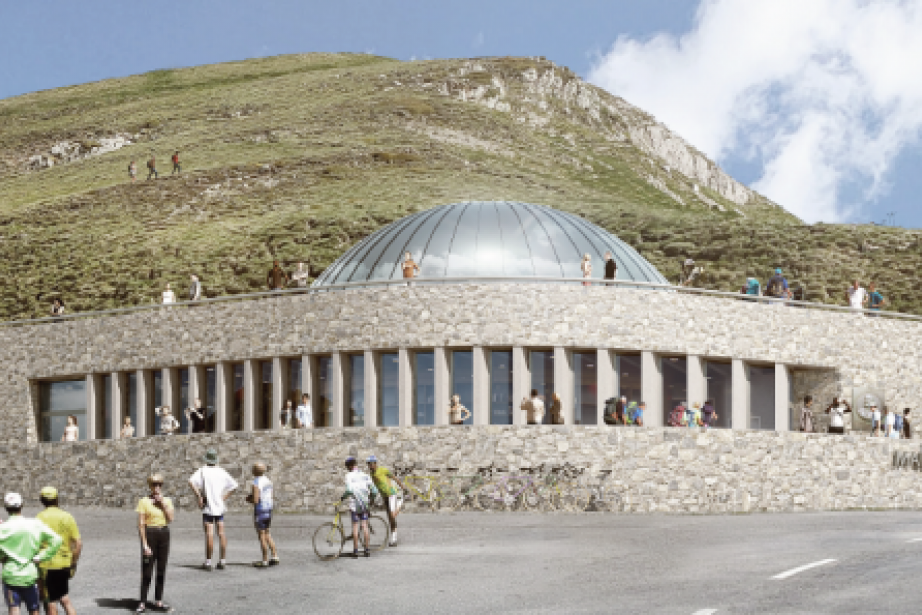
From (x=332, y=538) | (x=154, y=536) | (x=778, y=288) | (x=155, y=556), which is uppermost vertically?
(x=778, y=288)

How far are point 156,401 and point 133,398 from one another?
97cm

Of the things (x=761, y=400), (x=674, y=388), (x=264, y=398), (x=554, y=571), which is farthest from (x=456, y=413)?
(x=554, y=571)

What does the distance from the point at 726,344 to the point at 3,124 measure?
106445 millimetres

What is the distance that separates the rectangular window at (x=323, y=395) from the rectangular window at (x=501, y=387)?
453 centimetres

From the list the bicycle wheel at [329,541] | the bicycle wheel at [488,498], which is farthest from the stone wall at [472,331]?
the bicycle wheel at [329,541]

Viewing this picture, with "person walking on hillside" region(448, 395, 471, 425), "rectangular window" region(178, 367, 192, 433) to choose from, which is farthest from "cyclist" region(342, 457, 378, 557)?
"rectangular window" region(178, 367, 192, 433)

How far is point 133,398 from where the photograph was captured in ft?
129

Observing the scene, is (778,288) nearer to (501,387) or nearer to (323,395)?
(501,387)

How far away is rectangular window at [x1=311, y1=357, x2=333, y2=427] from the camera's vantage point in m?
35.5

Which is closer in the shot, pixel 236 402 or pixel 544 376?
pixel 544 376

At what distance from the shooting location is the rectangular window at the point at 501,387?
33.9m

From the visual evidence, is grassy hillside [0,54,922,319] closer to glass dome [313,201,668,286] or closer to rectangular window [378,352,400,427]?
glass dome [313,201,668,286]

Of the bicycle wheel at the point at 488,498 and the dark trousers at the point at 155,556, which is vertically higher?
the dark trousers at the point at 155,556

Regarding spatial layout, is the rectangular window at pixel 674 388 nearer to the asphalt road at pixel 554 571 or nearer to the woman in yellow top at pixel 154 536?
the asphalt road at pixel 554 571
